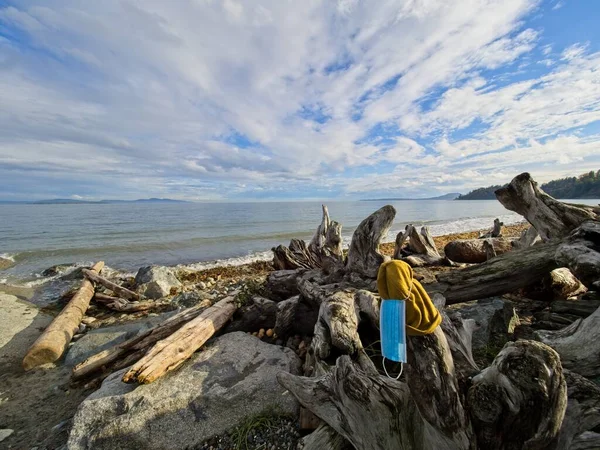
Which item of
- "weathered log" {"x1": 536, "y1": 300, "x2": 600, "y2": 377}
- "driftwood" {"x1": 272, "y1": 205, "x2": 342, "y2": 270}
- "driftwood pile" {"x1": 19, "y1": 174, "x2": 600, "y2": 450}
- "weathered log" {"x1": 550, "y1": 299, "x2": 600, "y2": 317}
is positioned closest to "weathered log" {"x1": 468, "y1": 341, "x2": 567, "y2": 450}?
"driftwood pile" {"x1": 19, "y1": 174, "x2": 600, "y2": 450}

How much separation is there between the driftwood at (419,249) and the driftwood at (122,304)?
7.69 meters

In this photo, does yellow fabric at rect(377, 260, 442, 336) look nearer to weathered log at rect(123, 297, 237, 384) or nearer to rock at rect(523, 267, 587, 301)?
weathered log at rect(123, 297, 237, 384)

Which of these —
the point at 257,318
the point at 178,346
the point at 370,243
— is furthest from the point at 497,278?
the point at 178,346

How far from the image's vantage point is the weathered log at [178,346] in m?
4.05

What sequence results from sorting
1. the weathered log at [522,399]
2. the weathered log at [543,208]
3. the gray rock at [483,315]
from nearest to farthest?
the weathered log at [522,399]
the gray rock at [483,315]
the weathered log at [543,208]

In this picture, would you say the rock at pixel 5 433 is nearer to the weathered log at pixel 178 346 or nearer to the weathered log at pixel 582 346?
the weathered log at pixel 178 346

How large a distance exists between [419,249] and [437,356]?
696cm

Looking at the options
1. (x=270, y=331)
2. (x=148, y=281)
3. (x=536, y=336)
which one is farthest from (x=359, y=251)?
(x=148, y=281)

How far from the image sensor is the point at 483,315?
4645 mm

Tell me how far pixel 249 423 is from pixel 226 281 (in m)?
8.71

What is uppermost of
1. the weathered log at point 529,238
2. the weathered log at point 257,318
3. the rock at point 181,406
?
the weathered log at point 529,238

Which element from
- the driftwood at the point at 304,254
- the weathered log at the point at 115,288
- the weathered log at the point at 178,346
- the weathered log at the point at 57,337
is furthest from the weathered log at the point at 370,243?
the weathered log at the point at 115,288

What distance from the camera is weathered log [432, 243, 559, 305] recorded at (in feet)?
16.5

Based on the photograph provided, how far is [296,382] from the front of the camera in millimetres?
3061
